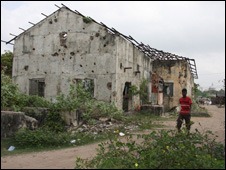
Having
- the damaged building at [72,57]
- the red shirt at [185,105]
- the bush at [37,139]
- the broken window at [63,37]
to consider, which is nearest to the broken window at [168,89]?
the damaged building at [72,57]

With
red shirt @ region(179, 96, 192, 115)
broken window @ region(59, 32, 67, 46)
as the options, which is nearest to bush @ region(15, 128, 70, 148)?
red shirt @ region(179, 96, 192, 115)

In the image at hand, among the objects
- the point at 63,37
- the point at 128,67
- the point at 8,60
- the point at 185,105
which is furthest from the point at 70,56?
the point at 8,60

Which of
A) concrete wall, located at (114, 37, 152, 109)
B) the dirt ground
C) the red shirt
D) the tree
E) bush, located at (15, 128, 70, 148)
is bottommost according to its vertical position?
the dirt ground

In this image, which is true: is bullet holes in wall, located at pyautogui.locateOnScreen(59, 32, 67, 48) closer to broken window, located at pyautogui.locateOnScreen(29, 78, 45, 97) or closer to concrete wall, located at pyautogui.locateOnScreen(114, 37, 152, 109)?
broken window, located at pyautogui.locateOnScreen(29, 78, 45, 97)

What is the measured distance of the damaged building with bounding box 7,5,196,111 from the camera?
17.5 m

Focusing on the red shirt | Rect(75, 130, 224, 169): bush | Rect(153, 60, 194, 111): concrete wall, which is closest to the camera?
Rect(75, 130, 224, 169): bush

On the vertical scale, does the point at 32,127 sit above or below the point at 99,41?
below

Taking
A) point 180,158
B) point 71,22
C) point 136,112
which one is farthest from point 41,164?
point 136,112

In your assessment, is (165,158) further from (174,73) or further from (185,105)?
(174,73)

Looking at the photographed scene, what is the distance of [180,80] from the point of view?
28141mm

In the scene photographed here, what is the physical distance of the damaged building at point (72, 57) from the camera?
57.5 feet

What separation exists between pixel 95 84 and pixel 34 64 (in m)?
3.96

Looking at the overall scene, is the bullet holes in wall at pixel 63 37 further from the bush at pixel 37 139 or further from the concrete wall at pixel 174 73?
the concrete wall at pixel 174 73

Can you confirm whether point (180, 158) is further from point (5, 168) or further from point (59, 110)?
point (59, 110)
